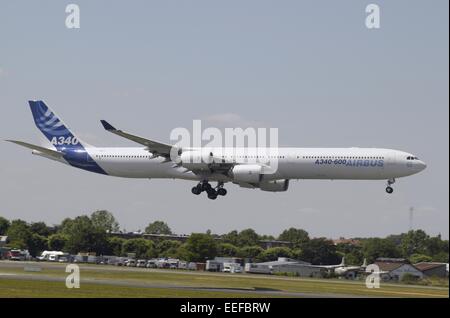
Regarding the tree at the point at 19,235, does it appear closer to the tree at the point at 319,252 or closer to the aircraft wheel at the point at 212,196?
the tree at the point at 319,252

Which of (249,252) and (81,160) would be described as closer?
(81,160)

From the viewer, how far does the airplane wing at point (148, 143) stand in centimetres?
7118

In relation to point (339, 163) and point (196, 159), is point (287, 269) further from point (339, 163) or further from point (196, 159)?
point (196, 159)

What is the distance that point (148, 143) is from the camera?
74312mm

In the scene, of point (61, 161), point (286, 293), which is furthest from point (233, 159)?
point (286, 293)

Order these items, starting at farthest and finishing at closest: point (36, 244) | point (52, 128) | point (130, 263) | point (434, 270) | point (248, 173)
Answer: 1. point (36, 244)
2. point (434, 270)
3. point (130, 263)
4. point (52, 128)
5. point (248, 173)

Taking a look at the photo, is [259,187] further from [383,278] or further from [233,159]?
[383,278]

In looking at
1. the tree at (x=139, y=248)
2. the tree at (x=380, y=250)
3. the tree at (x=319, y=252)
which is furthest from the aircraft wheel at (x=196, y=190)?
the tree at (x=380, y=250)

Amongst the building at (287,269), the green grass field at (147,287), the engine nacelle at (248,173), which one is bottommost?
the green grass field at (147,287)

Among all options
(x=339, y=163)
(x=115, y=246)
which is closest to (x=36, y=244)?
(x=115, y=246)

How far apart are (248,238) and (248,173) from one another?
85464 mm

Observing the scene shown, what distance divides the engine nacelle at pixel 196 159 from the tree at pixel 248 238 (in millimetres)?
71677
